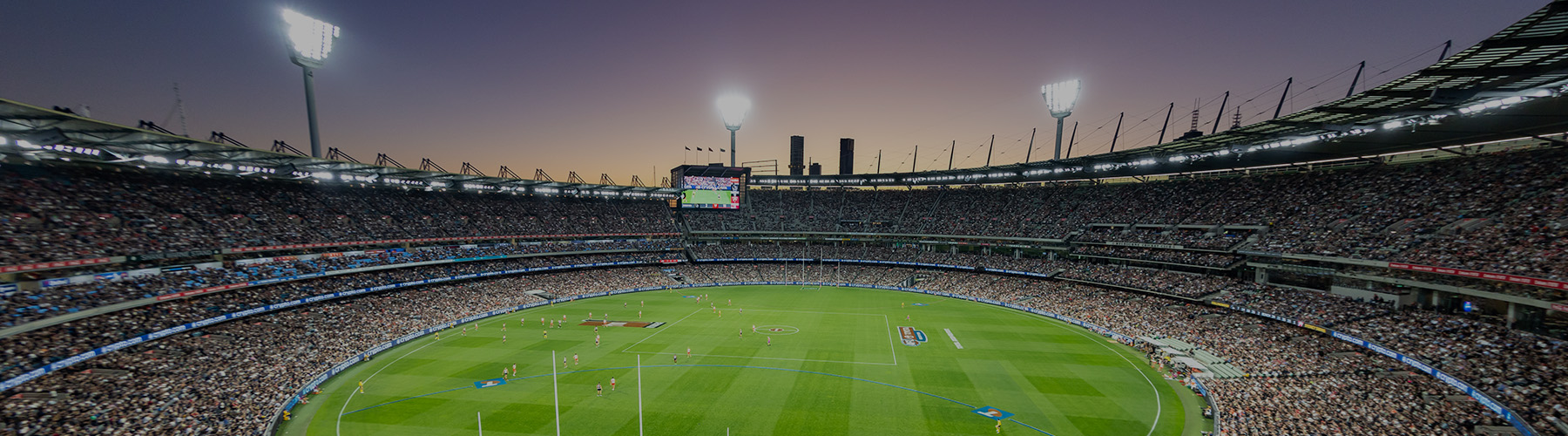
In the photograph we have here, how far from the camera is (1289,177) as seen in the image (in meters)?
42.8

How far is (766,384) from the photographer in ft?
94.2

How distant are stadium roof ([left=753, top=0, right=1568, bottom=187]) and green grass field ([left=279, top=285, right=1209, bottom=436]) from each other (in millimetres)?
16026

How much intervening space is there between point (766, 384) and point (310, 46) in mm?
42610

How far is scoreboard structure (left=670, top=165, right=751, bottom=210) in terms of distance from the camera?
74.9 meters

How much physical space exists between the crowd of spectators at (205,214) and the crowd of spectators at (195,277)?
150 centimetres

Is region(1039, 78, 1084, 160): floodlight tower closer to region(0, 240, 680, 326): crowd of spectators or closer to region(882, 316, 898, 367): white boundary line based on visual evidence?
region(882, 316, 898, 367): white boundary line

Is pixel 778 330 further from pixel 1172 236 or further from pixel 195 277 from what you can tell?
pixel 195 277

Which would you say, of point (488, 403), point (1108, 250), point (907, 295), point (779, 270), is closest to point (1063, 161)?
point (1108, 250)

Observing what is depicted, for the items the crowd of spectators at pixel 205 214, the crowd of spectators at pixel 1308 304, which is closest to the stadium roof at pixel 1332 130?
the crowd of spectators at pixel 205 214

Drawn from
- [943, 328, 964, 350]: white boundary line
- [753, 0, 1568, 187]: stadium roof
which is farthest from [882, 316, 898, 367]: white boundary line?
[753, 0, 1568, 187]: stadium roof

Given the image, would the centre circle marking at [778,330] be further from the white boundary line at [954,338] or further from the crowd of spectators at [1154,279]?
the crowd of spectators at [1154,279]

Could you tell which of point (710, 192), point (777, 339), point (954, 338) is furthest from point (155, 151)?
point (710, 192)

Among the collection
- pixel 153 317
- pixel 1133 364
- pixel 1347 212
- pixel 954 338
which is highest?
pixel 1347 212

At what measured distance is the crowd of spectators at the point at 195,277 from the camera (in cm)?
2373
